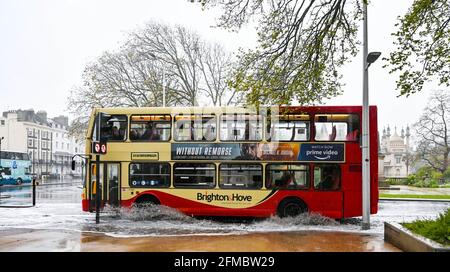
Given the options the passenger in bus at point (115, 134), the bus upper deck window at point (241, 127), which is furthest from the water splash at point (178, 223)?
the bus upper deck window at point (241, 127)

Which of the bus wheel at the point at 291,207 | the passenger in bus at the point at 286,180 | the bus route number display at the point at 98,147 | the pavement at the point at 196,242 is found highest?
the bus route number display at the point at 98,147

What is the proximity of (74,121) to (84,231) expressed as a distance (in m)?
26.0

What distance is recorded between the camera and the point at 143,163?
15352mm

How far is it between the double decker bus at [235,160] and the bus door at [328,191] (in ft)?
0.10

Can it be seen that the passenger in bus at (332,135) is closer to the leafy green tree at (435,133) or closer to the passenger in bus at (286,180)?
the passenger in bus at (286,180)

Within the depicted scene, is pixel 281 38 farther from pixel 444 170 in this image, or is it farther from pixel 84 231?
pixel 444 170

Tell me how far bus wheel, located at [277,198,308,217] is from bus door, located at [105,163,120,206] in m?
5.70

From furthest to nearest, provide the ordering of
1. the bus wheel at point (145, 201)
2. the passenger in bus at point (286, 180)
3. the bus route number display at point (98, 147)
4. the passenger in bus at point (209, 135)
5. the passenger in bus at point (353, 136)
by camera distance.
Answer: the bus wheel at point (145, 201), the passenger in bus at point (209, 135), the passenger in bus at point (286, 180), the passenger in bus at point (353, 136), the bus route number display at point (98, 147)

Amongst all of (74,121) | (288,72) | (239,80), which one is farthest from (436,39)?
(74,121)

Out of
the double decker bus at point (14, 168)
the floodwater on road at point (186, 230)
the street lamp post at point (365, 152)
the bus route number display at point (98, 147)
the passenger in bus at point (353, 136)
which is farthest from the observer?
the double decker bus at point (14, 168)

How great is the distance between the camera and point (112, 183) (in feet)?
51.0

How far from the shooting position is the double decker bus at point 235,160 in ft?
47.1

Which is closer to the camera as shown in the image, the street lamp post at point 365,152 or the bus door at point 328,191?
the street lamp post at point 365,152

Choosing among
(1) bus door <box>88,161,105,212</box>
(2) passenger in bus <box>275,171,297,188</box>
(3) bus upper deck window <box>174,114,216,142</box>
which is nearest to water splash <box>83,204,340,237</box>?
(1) bus door <box>88,161,105,212</box>
